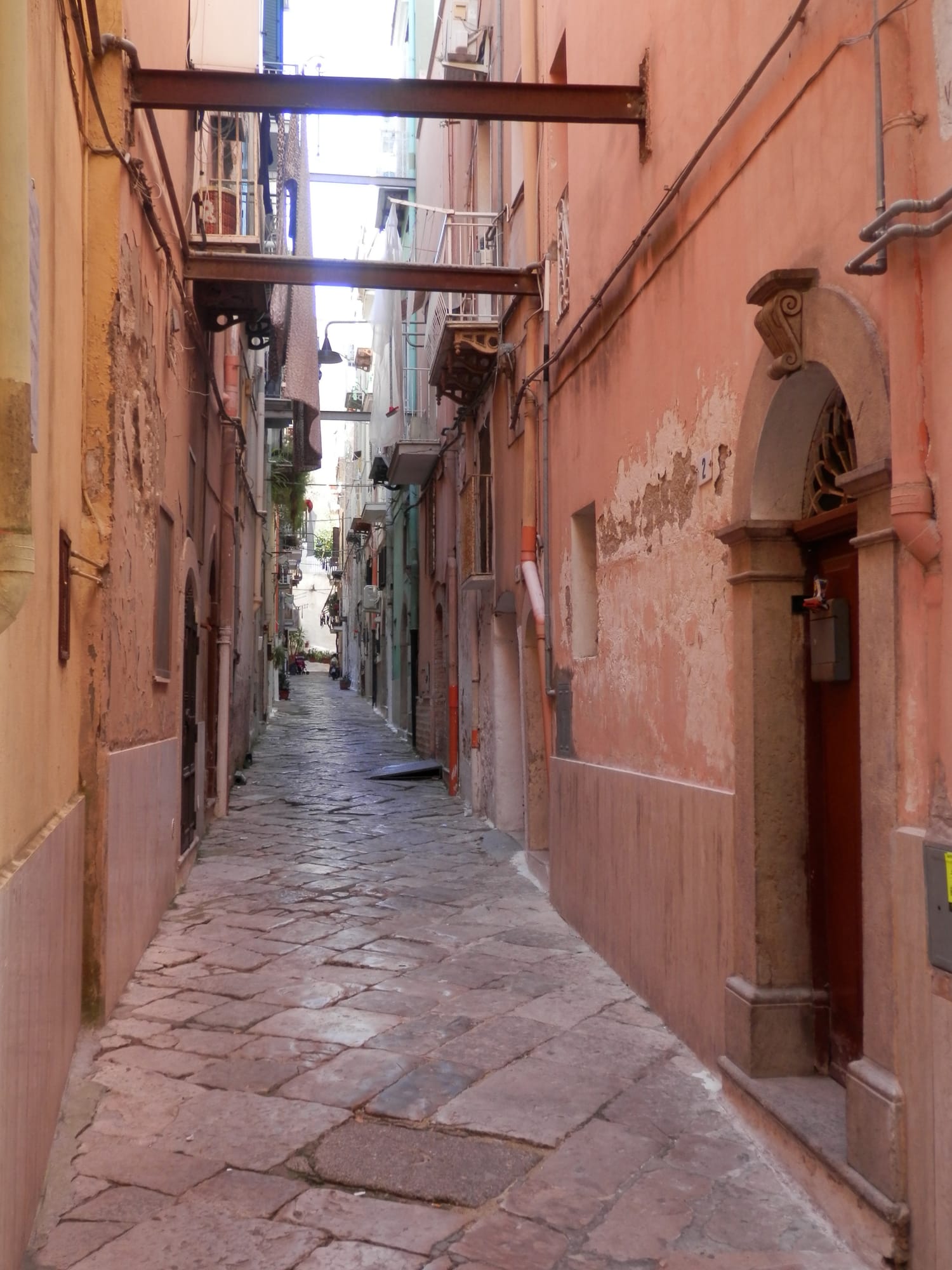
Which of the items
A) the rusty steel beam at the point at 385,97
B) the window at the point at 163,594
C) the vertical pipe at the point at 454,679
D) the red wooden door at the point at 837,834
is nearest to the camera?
the red wooden door at the point at 837,834

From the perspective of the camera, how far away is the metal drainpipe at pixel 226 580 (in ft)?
40.4

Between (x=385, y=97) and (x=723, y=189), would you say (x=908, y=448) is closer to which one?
(x=723, y=189)

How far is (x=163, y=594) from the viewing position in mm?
7789

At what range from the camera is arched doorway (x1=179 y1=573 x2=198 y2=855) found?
909 centimetres

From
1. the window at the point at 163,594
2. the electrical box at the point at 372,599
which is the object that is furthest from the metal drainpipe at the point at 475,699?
the electrical box at the point at 372,599

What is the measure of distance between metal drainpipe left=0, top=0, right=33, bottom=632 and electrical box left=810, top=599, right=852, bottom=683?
2.70m

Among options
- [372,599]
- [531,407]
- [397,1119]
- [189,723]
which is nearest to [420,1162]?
[397,1119]

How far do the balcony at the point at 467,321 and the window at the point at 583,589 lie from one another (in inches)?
131

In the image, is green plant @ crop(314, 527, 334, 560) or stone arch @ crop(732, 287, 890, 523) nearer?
stone arch @ crop(732, 287, 890, 523)

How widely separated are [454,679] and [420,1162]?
1063cm

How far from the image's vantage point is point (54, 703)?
13.8 feet

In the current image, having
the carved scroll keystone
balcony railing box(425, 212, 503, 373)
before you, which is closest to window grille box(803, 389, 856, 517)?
the carved scroll keystone

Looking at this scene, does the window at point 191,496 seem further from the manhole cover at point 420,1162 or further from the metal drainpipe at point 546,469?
the manhole cover at point 420,1162

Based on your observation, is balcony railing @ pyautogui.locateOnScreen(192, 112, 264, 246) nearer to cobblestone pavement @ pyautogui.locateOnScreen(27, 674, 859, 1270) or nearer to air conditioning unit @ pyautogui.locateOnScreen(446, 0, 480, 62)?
air conditioning unit @ pyautogui.locateOnScreen(446, 0, 480, 62)
